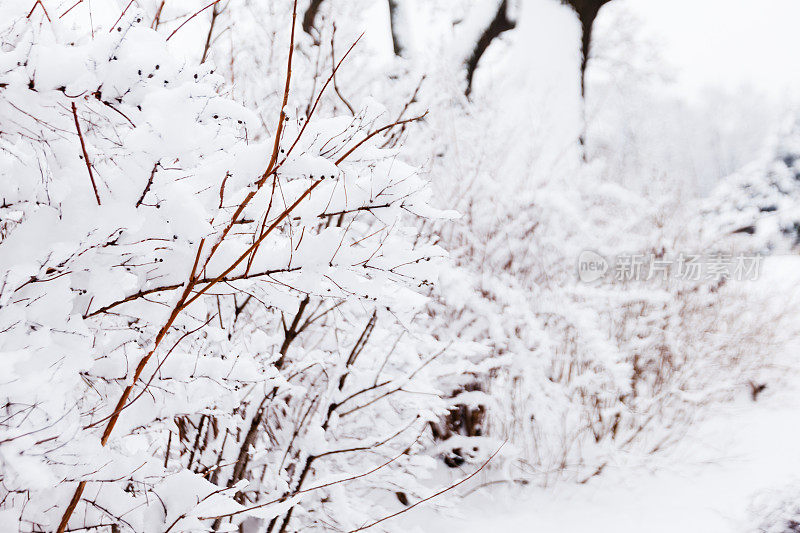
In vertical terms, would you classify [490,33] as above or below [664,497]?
above

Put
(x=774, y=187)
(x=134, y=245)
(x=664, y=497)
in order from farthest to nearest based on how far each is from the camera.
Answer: (x=774, y=187), (x=664, y=497), (x=134, y=245)

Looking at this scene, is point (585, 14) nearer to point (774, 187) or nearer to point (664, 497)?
point (664, 497)

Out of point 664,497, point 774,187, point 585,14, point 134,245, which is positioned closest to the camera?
point 134,245

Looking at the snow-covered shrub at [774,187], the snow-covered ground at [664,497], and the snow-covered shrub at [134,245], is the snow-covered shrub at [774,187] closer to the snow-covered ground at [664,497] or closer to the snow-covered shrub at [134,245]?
the snow-covered ground at [664,497]

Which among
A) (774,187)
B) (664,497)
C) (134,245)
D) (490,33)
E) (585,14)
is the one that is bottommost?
(664,497)

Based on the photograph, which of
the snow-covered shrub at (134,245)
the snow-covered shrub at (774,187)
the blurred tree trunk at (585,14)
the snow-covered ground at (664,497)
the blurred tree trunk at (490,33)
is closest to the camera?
the snow-covered shrub at (134,245)

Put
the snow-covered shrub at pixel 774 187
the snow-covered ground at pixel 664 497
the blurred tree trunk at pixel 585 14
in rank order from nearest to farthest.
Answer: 1. the snow-covered ground at pixel 664 497
2. the blurred tree trunk at pixel 585 14
3. the snow-covered shrub at pixel 774 187

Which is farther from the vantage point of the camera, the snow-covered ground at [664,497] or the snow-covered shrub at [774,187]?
the snow-covered shrub at [774,187]

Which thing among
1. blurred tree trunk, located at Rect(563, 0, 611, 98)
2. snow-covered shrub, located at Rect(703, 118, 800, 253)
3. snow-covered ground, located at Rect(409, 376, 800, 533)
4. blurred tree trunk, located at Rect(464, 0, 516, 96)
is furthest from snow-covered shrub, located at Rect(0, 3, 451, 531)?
snow-covered shrub, located at Rect(703, 118, 800, 253)

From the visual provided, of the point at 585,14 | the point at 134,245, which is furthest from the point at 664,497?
the point at 585,14

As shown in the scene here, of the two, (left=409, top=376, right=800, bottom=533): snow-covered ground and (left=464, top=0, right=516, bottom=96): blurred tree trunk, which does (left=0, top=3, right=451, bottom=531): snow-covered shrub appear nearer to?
(left=409, top=376, right=800, bottom=533): snow-covered ground

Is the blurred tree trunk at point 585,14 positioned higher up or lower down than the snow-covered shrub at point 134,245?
higher up

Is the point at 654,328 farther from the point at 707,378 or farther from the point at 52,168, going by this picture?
the point at 52,168

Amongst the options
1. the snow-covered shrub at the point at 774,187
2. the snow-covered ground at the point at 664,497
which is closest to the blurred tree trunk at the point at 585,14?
the snow-covered ground at the point at 664,497
